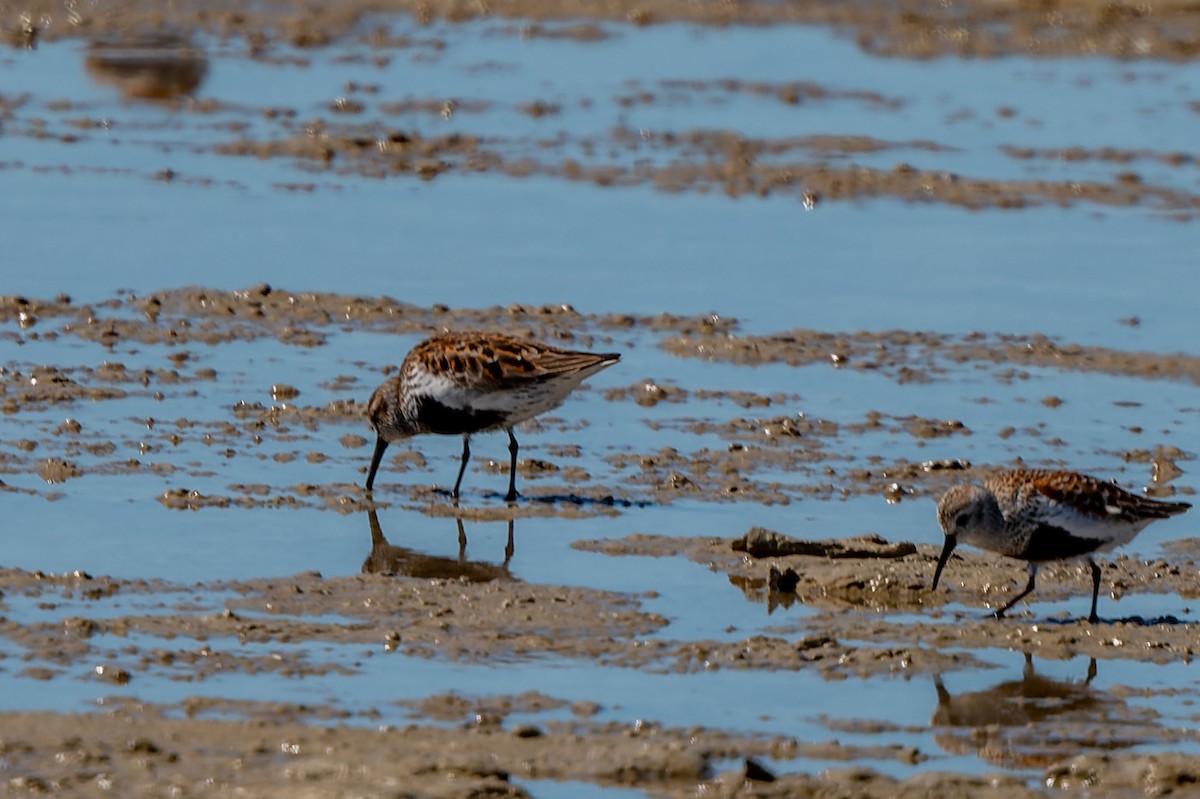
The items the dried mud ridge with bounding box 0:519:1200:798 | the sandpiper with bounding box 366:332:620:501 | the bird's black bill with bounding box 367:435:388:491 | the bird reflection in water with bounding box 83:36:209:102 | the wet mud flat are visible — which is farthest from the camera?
the bird reflection in water with bounding box 83:36:209:102

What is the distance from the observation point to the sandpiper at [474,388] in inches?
520

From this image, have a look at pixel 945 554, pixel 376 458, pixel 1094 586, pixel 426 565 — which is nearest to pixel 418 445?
pixel 376 458

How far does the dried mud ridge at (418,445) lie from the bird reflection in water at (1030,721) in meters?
3.16

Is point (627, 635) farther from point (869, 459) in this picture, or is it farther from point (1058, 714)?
point (869, 459)

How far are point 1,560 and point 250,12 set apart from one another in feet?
62.0

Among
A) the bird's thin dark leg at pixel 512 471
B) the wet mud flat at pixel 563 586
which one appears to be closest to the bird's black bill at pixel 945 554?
the wet mud flat at pixel 563 586

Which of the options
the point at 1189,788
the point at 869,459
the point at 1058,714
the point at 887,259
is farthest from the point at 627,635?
the point at 887,259

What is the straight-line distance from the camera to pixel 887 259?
18906 millimetres

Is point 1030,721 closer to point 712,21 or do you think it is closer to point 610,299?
point 610,299

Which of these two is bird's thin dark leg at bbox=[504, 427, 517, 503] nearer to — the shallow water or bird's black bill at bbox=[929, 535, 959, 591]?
the shallow water

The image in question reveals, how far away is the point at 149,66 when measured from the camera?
25781 millimetres

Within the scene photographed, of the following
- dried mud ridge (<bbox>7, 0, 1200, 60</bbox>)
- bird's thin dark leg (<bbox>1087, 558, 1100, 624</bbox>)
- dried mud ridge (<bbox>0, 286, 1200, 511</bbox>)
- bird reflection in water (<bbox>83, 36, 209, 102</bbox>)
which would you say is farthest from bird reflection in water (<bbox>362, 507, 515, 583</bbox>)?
dried mud ridge (<bbox>7, 0, 1200, 60</bbox>)

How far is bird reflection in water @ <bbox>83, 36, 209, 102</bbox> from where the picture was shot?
24.6 meters

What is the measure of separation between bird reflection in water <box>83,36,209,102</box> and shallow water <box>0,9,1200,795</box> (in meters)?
0.31
